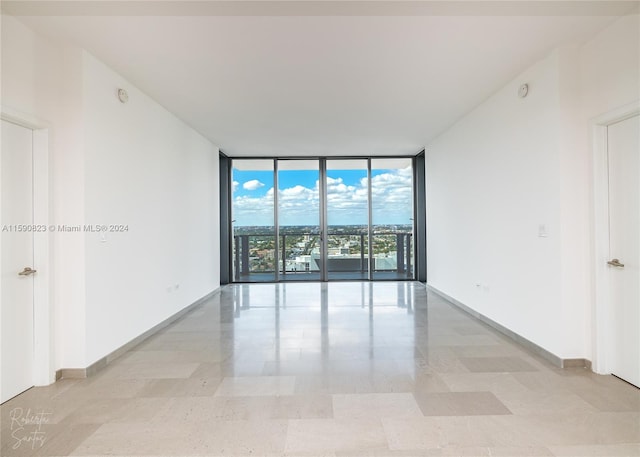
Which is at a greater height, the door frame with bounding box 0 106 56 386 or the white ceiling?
the white ceiling

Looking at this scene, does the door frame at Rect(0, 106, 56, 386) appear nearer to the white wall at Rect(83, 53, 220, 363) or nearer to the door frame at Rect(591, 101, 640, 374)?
the white wall at Rect(83, 53, 220, 363)

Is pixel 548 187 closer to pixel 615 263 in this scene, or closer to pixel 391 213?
pixel 615 263

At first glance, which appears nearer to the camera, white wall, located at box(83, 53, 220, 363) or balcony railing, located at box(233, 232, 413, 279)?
white wall, located at box(83, 53, 220, 363)

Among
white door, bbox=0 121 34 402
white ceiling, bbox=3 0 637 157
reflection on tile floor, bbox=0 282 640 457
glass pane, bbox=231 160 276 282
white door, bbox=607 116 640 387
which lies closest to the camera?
reflection on tile floor, bbox=0 282 640 457

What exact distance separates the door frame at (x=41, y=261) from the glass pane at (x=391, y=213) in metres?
5.68

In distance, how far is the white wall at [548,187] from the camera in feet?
8.74

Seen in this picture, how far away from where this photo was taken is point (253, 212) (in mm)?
7223

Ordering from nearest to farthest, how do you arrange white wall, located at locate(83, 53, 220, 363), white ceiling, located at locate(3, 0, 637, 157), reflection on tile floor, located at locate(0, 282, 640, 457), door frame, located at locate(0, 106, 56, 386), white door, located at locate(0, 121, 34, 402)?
reflection on tile floor, located at locate(0, 282, 640, 457) → white ceiling, located at locate(3, 0, 637, 157) → white door, located at locate(0, 121, 34, 402) → door frame, located at locate(0, 106, 56, 386) → white wall, located at locate(83, 53, 220, 363)

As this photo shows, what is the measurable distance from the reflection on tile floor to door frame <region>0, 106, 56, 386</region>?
0.23 meters

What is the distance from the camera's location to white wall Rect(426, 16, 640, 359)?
2.66m

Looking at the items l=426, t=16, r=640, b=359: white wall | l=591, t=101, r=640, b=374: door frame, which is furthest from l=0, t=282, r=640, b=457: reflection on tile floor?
l=426, t=16, r=640, b=359: white wall

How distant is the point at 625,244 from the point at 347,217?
501 centimetres

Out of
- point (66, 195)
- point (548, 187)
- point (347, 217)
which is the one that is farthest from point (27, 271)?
point (347, 217)

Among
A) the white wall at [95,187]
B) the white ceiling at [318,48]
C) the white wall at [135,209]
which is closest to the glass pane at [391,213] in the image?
the white ceiling at [318,48]
